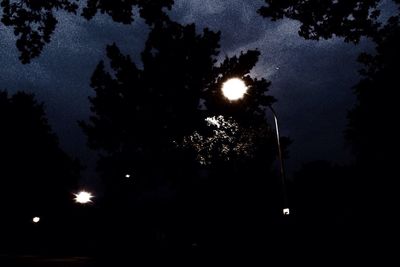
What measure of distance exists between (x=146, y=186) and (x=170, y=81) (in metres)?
23.5

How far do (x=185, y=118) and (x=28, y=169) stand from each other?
1674 centimetres

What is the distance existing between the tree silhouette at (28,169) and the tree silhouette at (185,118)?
563 cm

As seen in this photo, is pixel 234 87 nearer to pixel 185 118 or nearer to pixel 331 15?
pixel 331 15

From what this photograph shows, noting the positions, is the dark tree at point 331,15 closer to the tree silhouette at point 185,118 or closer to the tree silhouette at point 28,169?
the tree silhouette at point 185,118

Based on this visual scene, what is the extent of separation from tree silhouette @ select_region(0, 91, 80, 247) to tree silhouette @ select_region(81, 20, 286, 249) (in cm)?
563

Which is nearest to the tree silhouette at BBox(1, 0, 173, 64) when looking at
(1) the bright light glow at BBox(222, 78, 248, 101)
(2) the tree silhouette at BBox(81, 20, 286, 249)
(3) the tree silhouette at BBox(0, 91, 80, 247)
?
(1) the bright light glow at BBox(222, 78, 248, 101)

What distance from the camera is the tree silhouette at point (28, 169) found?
3900cm

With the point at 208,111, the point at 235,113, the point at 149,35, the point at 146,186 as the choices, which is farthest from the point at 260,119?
the point at 146,186

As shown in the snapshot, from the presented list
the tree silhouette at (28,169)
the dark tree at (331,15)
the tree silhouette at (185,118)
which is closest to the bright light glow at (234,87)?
the dark tree at (331,15)

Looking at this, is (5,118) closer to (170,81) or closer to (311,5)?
(170,81)

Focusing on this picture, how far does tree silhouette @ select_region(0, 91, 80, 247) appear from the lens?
1535 inches

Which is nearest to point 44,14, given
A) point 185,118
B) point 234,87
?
point 234,87

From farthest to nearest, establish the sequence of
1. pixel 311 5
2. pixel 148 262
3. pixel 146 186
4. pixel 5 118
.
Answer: pixel 146 186 < pixel 5 118 < pixel 148 262 < pixel 311 5

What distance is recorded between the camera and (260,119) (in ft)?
137
